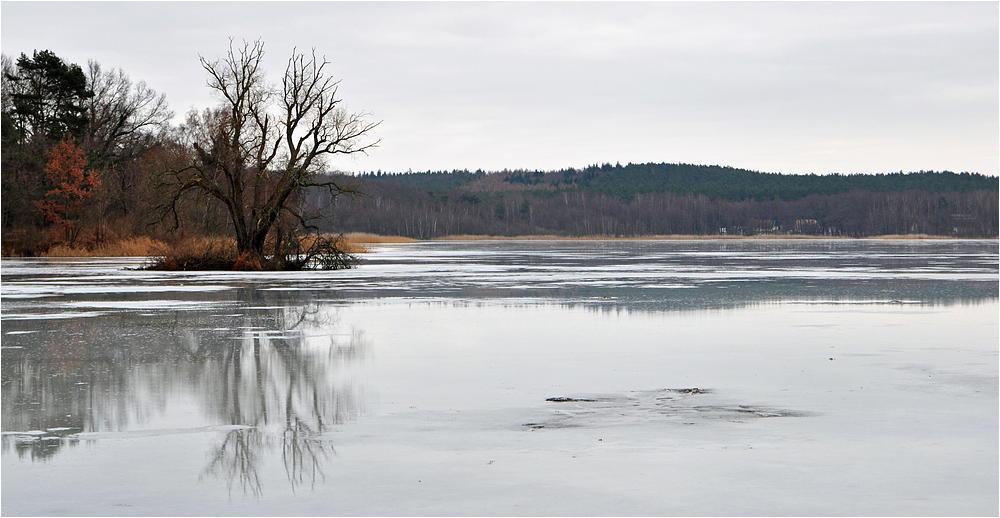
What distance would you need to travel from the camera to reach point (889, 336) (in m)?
13.4

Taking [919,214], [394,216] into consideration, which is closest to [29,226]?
Answer: [394,216]

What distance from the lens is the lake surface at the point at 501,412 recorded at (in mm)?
5520

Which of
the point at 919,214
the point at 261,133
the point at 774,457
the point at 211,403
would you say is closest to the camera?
the point at 774,457

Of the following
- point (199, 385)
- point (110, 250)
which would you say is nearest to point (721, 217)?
point (110, 250)

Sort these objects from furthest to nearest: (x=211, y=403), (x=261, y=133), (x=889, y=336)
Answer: (x=261, y=133), (x=889, y=336), (x=211, y=403)

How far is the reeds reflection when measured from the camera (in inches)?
266

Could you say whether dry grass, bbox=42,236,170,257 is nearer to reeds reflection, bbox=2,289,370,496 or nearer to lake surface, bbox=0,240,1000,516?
lake surface, bbox=0,240,1000,516

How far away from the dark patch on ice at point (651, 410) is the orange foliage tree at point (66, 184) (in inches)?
1968

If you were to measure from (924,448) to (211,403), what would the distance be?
18.0ft

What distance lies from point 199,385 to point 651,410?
418 centimetres

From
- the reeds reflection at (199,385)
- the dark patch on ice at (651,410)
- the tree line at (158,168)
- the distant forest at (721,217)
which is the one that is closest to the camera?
the reeds reflection at (199,385)

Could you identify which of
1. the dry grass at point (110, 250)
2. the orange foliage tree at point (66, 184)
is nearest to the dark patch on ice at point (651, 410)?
the dry grass at point (110, 250)

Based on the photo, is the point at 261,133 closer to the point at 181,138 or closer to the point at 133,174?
the point at 133,174

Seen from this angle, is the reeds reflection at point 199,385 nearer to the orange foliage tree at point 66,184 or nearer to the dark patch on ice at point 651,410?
the dark patch on ice at point 651,410
